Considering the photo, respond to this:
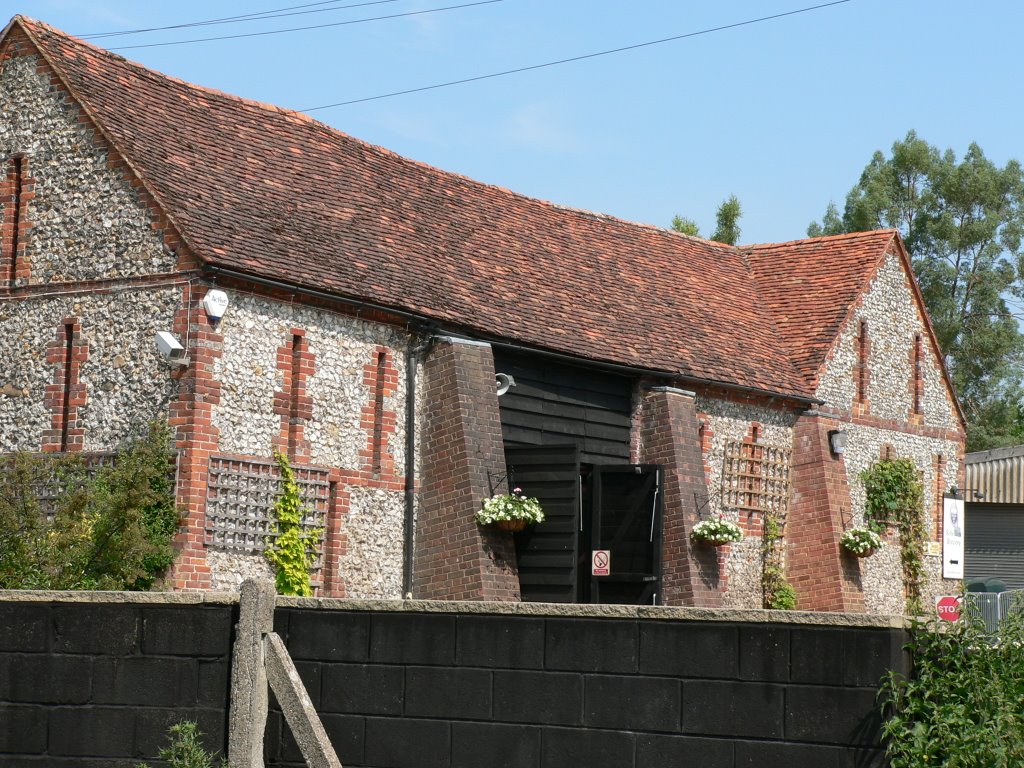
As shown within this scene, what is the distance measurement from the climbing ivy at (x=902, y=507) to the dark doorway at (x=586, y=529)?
26.3 ft

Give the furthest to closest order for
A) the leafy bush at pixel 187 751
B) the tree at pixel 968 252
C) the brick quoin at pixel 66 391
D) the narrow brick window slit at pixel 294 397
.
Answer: the tree at pixel 968 252 < the narrow brick window slit at pixel 294 397 < the brick quoin at pixel 66 391 < the leafy bush at pixel 187 751

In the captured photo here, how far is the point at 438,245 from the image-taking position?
22.1m

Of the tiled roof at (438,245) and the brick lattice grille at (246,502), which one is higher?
the tiled roof at (438,245)

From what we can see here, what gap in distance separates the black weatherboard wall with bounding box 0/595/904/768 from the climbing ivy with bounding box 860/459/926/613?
69.0 feet

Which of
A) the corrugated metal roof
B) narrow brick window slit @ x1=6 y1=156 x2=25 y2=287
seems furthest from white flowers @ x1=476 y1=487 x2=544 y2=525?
the corrugated metal roof

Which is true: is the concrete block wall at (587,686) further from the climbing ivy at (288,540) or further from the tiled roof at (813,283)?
the tiled roof at (813,283)

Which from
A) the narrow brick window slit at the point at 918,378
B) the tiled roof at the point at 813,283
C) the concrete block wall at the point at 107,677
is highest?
the tiled roof at the point at 813,283

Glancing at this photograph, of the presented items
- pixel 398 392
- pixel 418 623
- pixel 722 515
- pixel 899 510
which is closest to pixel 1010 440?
pixel 899 510

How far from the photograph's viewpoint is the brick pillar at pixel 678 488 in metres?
22.7

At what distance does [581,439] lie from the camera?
2211cm

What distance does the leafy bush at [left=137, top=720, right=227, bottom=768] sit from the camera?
26.5ft

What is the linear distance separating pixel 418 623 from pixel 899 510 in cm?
2223

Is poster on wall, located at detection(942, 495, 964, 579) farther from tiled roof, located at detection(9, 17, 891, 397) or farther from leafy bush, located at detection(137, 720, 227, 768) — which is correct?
leafy bush, located at detection(137, 720, 227, 768)

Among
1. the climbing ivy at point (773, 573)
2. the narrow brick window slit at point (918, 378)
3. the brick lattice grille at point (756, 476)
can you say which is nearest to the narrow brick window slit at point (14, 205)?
the brick lattice grille at point (756, 476)
